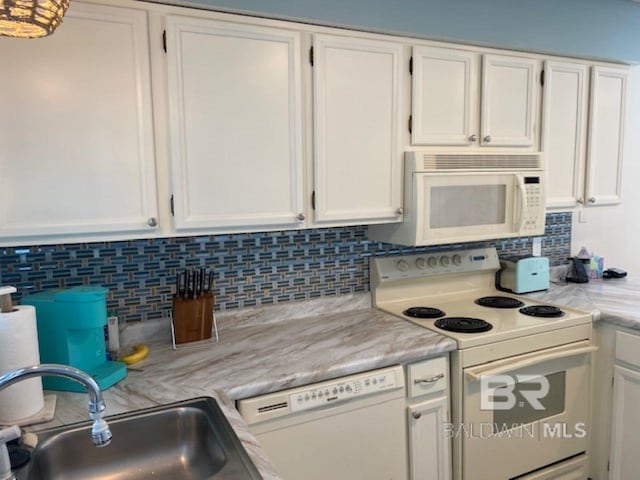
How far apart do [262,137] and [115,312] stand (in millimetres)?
899

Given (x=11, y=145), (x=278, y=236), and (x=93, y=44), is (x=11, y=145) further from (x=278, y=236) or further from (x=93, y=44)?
(x=278, y=236)

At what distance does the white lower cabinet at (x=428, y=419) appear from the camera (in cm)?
181

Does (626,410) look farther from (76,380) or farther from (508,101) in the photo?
(76,380)

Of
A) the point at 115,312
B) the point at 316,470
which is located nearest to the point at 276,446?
the point at 316,470

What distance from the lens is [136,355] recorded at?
5.68 ft

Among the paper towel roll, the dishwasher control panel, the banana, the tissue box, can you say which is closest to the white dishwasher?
the dishwasher control panel

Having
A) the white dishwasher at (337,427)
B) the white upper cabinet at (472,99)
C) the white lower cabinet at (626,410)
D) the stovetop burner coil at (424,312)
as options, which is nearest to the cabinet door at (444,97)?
the white upper cabinet at (472,99)

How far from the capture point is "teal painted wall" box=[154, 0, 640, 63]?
1783mm

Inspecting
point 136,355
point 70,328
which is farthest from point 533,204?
point 70,328

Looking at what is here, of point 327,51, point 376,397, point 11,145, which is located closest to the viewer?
point 11,145

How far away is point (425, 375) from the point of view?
1.83 metres

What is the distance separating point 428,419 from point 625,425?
1.01 m

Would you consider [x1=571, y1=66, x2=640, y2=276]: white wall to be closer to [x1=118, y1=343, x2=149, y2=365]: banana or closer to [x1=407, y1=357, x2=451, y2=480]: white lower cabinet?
[x1=407, y1=357, x2=451, y2=480]: white lower cabinet

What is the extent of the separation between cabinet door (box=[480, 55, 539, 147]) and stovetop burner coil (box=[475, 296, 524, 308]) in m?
0.79
